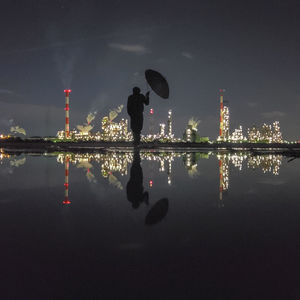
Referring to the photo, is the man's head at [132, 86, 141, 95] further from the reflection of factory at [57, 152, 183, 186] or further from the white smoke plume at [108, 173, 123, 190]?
the white smoke plume at [108, 173, 123, 190]

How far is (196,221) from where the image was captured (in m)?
4.44

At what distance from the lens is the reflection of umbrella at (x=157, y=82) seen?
2320cm

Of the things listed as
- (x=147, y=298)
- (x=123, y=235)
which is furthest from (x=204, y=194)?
(x=147, y=298)

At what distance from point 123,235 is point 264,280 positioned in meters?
1.74

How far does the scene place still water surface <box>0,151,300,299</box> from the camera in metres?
2.44

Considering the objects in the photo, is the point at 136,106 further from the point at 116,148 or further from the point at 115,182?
the point at 115,182

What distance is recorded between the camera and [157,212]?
16.2ft

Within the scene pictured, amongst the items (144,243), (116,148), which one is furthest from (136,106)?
(144,243)

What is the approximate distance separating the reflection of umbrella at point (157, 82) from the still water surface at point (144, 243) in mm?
17336

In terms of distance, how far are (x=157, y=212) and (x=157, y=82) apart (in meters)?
19.4

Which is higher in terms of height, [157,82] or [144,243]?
[157,82]

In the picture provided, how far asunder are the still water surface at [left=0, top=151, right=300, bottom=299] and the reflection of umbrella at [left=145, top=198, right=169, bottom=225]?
0.05ft

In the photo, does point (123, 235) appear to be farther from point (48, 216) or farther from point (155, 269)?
point (48, 216)

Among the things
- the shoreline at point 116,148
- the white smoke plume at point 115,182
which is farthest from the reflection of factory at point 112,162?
the shoreline at point 116,148
